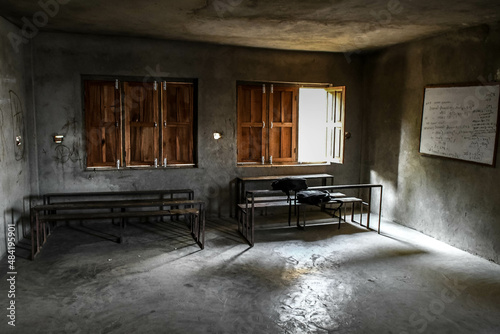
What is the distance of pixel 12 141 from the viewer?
505cm

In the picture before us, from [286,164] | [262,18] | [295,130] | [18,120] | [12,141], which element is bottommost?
[286,164]

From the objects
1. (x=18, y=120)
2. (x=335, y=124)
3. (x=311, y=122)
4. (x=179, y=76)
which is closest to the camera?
(x=18, y=120)

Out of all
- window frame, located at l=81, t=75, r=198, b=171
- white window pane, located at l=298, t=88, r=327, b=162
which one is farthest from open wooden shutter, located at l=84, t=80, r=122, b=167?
white window pane, located at l=298, t=88, r=327, b=162

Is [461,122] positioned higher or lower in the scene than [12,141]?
higher

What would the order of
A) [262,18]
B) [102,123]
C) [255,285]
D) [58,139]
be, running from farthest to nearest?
[102,123] → [58,139] → [262,18] → [255,285]

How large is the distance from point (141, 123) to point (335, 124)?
3.19 metres

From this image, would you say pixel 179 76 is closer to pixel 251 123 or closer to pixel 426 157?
pixel 251 123

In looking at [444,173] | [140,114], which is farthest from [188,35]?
[444,173]

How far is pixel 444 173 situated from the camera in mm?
5441

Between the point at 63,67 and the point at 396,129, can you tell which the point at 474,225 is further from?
the point at 63,67

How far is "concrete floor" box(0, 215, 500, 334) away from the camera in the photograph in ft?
10.8

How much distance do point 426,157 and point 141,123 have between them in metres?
4.31

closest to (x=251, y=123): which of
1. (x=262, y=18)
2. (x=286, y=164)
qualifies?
(x=286, y=164)

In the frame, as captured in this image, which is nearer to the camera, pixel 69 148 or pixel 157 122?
pixel 69 148
